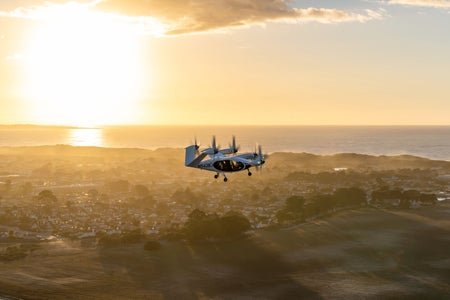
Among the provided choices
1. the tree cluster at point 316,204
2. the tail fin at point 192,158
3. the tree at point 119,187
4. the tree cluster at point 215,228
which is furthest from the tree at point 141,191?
the tail fin at point 192,158

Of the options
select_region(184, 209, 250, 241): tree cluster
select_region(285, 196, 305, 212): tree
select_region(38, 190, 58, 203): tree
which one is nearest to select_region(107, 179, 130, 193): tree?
select_region(38, 190, 58, 203): tree

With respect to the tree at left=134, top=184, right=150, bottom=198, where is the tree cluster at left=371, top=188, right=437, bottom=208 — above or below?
below

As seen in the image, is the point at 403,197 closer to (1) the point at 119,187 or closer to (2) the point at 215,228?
(2) the point at 215,228

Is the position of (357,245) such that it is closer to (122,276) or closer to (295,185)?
(122,276)

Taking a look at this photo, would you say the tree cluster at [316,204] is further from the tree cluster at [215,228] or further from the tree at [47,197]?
the tree at [47,197]

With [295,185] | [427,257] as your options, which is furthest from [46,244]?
[295,185]

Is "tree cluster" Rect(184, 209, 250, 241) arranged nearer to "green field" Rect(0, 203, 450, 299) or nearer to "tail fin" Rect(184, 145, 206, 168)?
"green field" Rect(0, 203, 450, 299)
